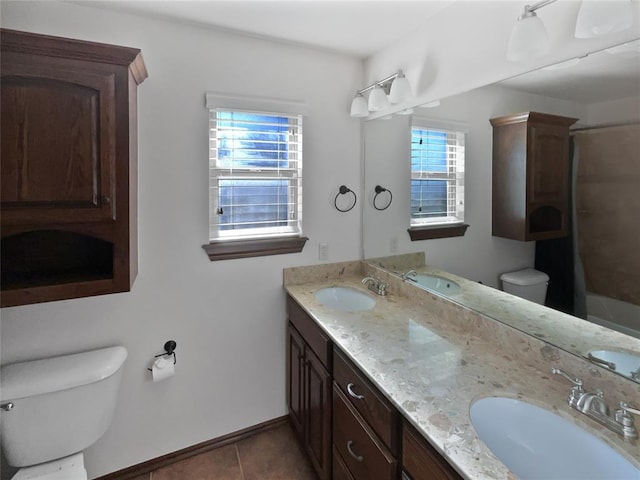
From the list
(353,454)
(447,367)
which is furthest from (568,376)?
(353,454)

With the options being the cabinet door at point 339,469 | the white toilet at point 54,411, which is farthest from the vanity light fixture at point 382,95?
the white toilet at point 54,411

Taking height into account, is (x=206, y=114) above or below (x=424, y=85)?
below

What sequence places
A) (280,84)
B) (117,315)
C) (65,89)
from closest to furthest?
(65,89) → (117,315) → (280,84)

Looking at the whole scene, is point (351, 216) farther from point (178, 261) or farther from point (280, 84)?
point (178, 261)

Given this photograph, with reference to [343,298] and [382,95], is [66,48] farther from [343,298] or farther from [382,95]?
[343,298]

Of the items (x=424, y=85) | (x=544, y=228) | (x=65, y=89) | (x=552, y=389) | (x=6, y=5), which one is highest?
(x=6, y=5)

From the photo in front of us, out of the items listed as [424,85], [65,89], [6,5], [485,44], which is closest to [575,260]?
[485,44]

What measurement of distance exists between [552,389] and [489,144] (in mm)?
999

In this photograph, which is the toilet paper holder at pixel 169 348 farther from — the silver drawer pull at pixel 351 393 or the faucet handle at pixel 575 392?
the faucet handle at pixel 575 392

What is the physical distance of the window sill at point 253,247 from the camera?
1940 millimetres

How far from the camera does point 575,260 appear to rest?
47.6 inches

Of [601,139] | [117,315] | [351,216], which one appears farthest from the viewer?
[351,216]

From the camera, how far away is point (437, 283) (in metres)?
1.83

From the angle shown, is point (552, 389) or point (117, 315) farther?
point (117, 315)
